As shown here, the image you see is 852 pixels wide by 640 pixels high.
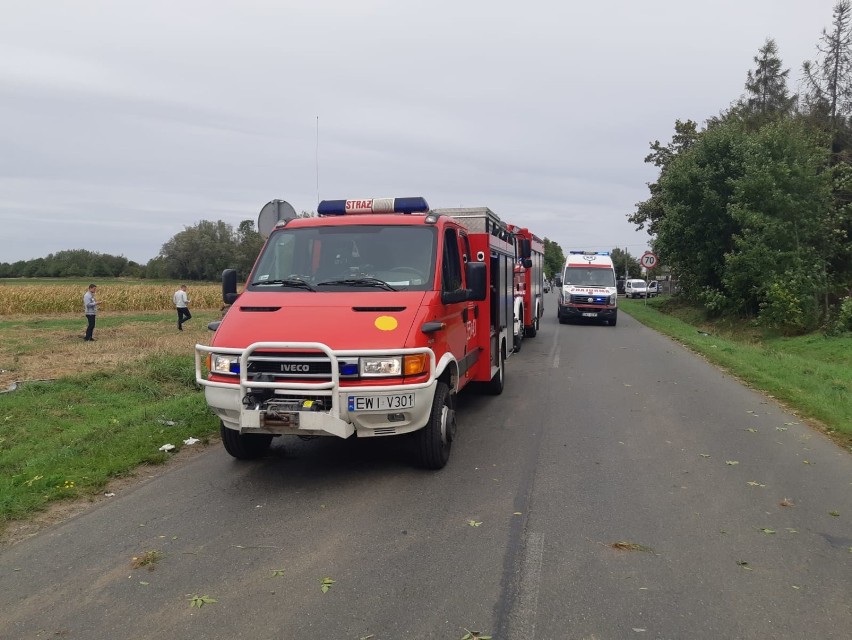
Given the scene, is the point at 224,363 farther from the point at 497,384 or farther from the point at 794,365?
the point at 794,365

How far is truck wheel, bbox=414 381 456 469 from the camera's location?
6.09m

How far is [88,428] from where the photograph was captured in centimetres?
815

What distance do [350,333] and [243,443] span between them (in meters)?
1.79

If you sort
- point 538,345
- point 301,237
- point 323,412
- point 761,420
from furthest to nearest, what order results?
1. point 538,345
2. point 761,420
3. point 301,237
4. point 323,412

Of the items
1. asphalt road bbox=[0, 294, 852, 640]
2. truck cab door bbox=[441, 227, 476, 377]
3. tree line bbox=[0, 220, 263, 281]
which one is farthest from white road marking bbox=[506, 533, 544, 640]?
tree line bbox=[0, 220, 263, 281]

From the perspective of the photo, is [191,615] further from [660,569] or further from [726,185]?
[726,185]

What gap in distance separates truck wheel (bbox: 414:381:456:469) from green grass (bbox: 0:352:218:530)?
8.95ft

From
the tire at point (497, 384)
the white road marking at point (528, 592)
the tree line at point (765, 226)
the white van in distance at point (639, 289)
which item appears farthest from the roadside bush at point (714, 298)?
the white van in distance at point (639, 289)

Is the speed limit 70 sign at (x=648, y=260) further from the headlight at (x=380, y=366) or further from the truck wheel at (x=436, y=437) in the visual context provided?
the headlight at (x=380, y=366)

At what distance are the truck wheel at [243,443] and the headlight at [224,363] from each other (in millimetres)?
683

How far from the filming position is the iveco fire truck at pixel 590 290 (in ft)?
77.9

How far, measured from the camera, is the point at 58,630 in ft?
11.5

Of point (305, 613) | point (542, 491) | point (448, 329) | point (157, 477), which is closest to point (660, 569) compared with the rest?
point (542, 491)

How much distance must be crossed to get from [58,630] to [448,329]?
13.4 feet
